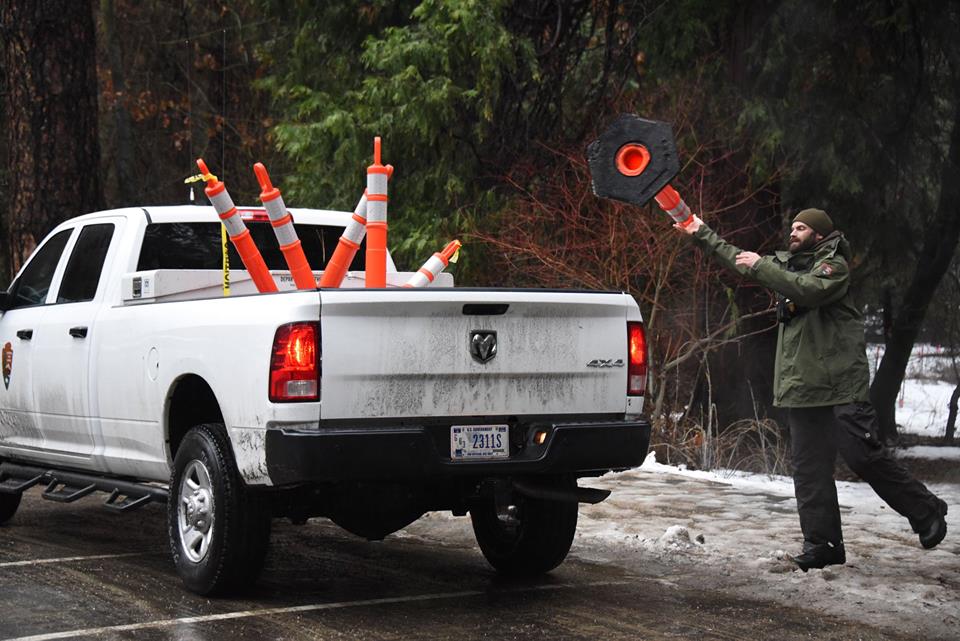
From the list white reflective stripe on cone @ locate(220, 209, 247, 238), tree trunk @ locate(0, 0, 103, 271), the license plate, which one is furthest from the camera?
Answer: tree trunk @ locate(0, 0, 103, 271)

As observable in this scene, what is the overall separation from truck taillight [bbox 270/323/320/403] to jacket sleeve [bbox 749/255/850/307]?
250 cm

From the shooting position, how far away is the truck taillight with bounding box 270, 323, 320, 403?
6.11 meters

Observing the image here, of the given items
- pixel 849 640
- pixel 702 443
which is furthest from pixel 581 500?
pixel 702 443

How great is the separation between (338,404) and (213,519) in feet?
3.08

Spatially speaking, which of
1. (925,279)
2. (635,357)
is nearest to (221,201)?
(635,357)

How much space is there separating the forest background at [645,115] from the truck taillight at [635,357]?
5818 mm

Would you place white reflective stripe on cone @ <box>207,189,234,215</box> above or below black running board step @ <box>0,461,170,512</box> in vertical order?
above

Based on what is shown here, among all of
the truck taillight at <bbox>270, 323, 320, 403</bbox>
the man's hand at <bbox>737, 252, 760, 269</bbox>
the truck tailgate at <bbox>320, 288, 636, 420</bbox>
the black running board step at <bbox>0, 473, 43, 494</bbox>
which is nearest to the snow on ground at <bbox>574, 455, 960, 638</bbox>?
the truck tailgate at <bbox>320, 288, 636, 420</bbox>

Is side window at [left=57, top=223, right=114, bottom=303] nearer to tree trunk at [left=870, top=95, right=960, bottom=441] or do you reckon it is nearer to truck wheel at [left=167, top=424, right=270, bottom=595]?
truck wheel at [left=167, top=424, right=270, bottom=595]

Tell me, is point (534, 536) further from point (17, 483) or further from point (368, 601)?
point (17, 483)

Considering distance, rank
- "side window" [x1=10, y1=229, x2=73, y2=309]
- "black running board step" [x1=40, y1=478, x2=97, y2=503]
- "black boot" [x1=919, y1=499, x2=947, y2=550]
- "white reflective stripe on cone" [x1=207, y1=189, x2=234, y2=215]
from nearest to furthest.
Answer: "white reflective stripe on cone" [x1=207, y1=189, x2=234, y2=215]
"black boot" [x1=919, y1=499, x2=947, y2=550]
"black running board step" [x1=40, y1=478, x2=97, y2=503]
"side window" [x1=10, y1=229, x2=73, y2=309]

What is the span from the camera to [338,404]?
6.18 metres

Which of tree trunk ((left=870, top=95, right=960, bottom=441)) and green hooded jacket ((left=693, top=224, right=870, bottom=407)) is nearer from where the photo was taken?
green hooded jacket ((left=693, top=224, right=870, bottom=407))

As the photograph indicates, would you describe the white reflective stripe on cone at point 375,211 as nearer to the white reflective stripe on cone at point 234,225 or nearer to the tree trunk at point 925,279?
the white reflective stripe on cone at point 234,225
